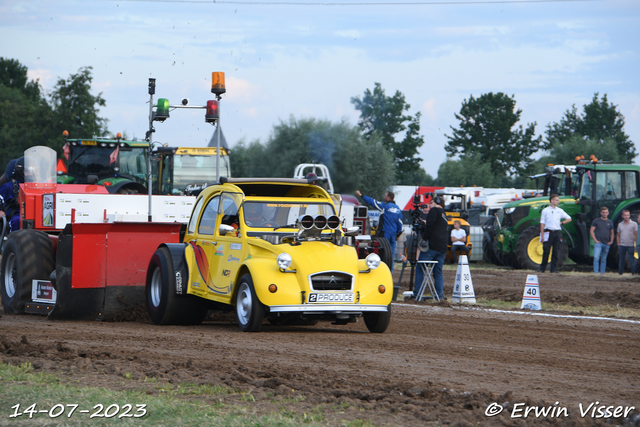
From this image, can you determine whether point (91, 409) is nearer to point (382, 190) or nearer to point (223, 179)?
point (223, 179)

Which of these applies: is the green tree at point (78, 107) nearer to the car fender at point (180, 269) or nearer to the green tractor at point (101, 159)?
the green tractor at point (101, 159)

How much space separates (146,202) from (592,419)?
30.6ft

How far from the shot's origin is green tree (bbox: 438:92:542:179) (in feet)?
295

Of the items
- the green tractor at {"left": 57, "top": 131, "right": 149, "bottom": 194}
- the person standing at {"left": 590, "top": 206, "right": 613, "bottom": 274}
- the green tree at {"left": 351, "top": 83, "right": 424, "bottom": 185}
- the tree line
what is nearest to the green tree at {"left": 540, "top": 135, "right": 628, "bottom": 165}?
the tree line

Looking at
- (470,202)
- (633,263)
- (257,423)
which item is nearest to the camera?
(257,423)

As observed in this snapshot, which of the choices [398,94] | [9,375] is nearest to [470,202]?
[9,375]

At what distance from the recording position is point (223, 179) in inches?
420

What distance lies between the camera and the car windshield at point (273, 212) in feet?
33.2

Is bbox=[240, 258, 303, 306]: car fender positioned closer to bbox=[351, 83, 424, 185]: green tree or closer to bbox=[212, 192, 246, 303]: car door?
bbox=[212, 192, 246, 303]: car door

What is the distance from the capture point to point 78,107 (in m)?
48.5

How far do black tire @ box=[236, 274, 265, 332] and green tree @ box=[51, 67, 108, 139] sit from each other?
4016 centimetres

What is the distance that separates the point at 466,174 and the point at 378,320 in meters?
71.4

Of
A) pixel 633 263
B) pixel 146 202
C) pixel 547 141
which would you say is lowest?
pixel 633 263

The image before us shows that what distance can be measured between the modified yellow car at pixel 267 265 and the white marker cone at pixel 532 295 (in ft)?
15.0
